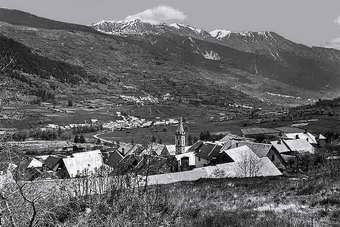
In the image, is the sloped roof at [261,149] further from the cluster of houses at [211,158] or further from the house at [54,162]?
the house at [54,162]

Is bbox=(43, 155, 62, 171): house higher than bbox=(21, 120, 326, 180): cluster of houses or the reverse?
the reverse

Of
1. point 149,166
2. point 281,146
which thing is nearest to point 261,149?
point 281,146

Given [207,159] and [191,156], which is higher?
[207,159]

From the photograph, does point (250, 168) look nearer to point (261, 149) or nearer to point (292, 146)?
point (261, 149)

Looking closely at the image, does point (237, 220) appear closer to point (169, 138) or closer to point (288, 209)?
point (288, 209)

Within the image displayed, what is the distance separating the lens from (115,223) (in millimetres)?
10211

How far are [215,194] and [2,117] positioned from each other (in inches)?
544

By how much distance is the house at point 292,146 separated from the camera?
9262 cm

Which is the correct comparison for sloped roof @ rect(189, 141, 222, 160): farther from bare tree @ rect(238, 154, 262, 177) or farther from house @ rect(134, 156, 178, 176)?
bare tree @ rect(238, 154, 262, 177)

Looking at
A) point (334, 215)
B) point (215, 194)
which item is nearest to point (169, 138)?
point (215, 194)

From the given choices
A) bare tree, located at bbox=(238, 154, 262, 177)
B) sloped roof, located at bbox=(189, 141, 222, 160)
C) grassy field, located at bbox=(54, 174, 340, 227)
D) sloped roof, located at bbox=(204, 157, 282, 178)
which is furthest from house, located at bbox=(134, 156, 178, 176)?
sloped roof, located at bbox=(189, 141, 222, 160)

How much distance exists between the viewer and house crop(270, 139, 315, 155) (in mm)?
92625

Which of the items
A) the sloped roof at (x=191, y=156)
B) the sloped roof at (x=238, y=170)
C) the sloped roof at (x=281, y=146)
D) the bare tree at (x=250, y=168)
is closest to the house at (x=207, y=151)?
the sloped roof at (x=191, y=156)

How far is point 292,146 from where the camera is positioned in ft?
317
